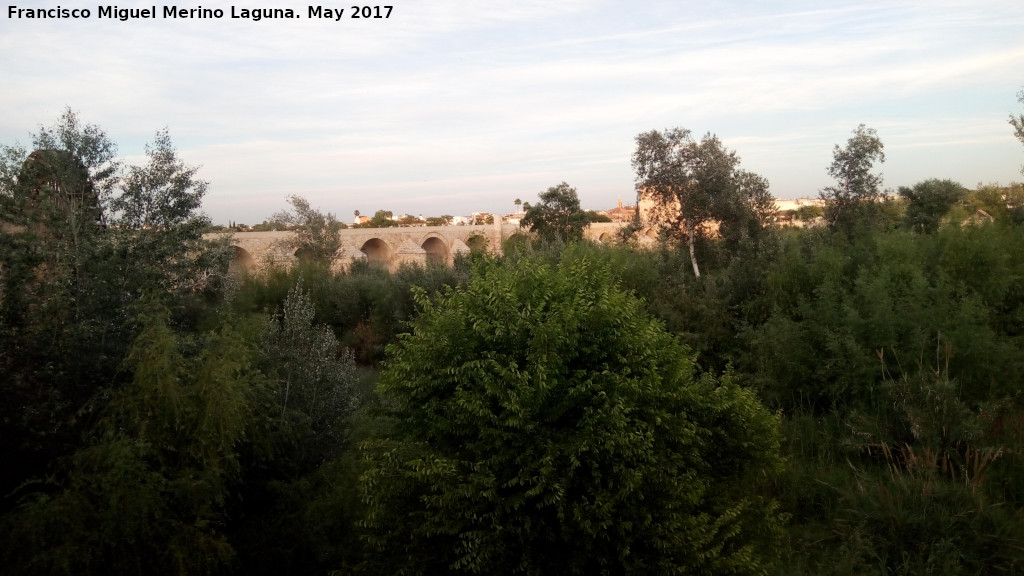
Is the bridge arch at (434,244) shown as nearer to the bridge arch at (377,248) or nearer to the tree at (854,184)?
the bridge arch at (377,248)

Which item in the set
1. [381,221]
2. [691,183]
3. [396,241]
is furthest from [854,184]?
[381,221]

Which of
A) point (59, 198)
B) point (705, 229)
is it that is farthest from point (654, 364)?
point (705, 229)

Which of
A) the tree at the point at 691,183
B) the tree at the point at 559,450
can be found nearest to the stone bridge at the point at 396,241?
the tree at the point at 691,183

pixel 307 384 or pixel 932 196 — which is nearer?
pixel 307 384

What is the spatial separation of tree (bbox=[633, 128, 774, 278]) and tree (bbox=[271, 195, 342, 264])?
2309 centimetres

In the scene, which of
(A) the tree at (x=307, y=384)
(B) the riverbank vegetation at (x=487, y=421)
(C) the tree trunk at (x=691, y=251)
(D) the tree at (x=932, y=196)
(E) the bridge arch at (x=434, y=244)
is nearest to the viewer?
(B) the riverbank vegetation at (x=487, y=421)

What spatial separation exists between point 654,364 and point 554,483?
1186 millimetres

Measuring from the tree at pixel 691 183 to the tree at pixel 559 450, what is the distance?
1070 cm

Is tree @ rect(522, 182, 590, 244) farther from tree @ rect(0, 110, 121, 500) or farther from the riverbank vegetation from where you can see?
tree @ rect(0, 110, 121, 500)

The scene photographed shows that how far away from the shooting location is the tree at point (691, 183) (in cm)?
1577

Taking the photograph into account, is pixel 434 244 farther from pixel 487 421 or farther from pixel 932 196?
pixel 487 421

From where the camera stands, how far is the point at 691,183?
1582cm

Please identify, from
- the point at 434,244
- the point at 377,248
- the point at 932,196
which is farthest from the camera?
the point at 434,244

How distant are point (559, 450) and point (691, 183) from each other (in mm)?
12388
